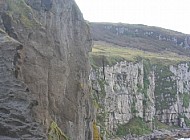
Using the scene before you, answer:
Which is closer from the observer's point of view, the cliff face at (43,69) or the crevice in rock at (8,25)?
the cliff face at (43,69)

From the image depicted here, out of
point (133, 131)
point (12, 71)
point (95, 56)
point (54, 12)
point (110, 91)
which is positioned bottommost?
point (133, 131)

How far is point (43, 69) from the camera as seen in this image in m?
52.2

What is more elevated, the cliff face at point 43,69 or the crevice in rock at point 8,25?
the crevice in rock at point 8,25

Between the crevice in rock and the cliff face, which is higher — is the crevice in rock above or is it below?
above

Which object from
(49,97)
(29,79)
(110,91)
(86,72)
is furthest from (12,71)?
(110,91)

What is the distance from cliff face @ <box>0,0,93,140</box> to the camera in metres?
33.5

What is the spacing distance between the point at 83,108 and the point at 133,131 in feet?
398

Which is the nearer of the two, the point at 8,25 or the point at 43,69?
the point at 8,25

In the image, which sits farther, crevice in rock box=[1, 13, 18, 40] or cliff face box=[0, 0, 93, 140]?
crevice in rock box=[1, 13, 18, 40]

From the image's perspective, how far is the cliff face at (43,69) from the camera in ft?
110

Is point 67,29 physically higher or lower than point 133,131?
higher

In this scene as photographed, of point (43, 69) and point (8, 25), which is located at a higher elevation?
point (8, 25)

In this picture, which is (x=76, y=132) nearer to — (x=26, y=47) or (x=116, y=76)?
(x=26, y=47)

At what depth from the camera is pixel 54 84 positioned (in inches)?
2242
